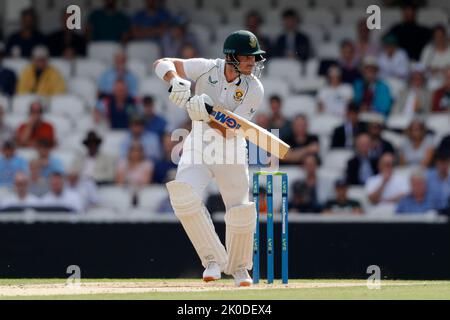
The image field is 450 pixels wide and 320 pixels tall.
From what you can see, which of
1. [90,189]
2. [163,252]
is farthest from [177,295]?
[90,189]

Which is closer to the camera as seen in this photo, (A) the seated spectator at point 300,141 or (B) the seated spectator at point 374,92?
(A) the seated spectator at point 300,141

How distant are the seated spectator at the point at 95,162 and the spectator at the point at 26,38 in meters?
1.83

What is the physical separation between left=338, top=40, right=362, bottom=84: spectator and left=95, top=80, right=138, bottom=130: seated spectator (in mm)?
1986

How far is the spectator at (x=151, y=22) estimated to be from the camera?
Result: 13.5 metres

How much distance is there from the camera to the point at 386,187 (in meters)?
11.4

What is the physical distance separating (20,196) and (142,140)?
4.01 feet

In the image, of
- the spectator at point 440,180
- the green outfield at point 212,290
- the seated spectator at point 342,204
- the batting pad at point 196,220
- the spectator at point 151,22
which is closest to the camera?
the green outfield at point 212,290

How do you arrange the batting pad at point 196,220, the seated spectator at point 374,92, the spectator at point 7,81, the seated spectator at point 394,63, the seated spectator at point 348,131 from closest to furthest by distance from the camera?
the batting pad at point 196,220, the seated spectator at point 348,131, the seated spectator at point 374,92, the seated spectator at point 394,63, the spectator at point 7,81

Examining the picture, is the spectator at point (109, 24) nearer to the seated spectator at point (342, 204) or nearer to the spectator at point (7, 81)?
the spectator at point (7, 81)

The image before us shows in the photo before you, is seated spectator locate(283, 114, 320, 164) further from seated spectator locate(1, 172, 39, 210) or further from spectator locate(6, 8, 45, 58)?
spectator locate(6, 8, 45, 58)

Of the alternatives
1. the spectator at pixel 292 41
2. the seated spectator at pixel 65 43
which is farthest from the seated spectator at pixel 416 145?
the seated spectator at pixel 65 43

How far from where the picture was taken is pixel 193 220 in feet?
26.4

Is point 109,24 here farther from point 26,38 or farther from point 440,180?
point 440,180
